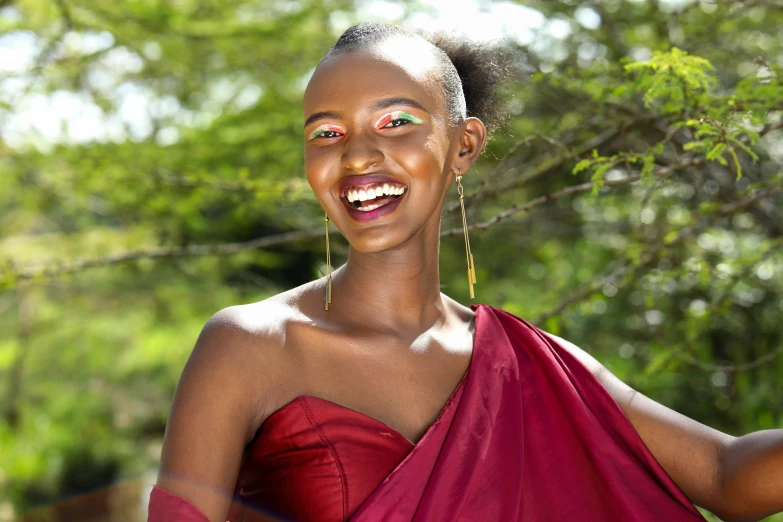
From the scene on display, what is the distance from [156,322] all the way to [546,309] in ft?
16.3

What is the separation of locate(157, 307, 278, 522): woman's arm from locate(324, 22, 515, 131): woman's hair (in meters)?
0.67

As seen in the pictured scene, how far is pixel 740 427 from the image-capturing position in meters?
4.57

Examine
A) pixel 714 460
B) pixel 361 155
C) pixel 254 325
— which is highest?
pixel 361 155

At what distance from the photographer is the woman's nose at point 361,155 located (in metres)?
1.72

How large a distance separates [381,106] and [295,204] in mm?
1718

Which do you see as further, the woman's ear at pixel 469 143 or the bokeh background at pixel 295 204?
the bokeh background at pixel 295 204

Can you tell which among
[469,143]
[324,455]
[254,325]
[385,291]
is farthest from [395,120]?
[324,455]

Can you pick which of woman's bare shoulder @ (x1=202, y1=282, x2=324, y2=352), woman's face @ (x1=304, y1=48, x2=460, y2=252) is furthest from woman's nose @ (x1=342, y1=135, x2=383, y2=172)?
woman's bare shoulder @ (x1=202, y1=282, x2=324, y2=352)

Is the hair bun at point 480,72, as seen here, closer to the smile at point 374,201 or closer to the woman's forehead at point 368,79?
the woman's forehead at point 368,79

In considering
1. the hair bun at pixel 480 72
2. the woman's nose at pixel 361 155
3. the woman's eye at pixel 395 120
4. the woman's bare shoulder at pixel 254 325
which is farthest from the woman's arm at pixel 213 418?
A: the hair bun at pixel 480 72

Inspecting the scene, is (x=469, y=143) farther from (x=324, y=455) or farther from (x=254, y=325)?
(x=324, y=455)

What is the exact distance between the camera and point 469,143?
197 centimetres

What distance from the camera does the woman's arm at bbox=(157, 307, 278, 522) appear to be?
1.51 m

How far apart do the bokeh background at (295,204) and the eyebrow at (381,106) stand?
1.60 feet
